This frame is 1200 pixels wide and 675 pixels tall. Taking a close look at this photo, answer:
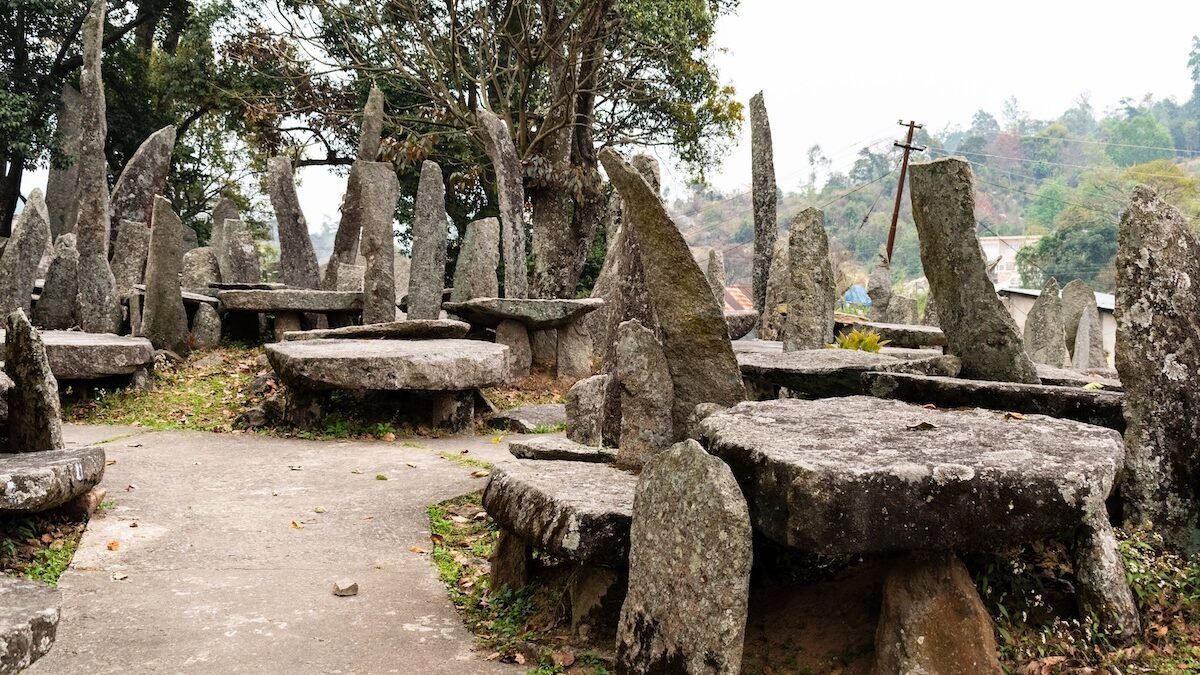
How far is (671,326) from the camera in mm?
5145

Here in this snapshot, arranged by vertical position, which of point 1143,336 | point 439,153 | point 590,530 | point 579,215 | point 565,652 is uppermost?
point 439,153

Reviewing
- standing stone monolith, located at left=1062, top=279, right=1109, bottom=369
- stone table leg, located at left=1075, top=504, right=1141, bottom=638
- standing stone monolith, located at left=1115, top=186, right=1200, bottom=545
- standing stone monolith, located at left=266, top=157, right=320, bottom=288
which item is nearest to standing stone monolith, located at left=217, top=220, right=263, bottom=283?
standing stone monolith, located at left=266, top=157, right=320, bottom=288

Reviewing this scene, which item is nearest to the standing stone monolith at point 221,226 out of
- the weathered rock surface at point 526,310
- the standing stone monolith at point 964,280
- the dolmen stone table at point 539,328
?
the dolmen stone table at point 539,328

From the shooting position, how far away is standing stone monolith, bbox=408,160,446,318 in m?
12.6

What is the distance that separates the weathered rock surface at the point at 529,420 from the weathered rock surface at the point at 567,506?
4.07m

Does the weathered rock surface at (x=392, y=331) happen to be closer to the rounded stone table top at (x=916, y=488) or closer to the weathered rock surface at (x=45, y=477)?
the weathered rock surface at (x=45, y=477)

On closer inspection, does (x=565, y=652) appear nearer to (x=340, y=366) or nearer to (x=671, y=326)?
(x=671, y=326)

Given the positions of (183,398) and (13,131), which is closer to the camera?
(183,398)

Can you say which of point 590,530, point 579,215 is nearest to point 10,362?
point 590,530

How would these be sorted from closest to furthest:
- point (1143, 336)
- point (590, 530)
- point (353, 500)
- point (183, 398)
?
point (590, 530) < point (1143, 336) < point (353, 500) < point (183, 398)

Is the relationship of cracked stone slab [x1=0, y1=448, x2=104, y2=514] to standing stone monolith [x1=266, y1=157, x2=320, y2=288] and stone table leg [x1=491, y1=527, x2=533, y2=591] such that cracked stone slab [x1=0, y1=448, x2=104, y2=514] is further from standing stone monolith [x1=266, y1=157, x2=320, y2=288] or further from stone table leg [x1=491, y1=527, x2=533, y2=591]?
standing stone monolith [x1=266, y1=157, x2=320, y2=288]

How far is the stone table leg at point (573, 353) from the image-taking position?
40.7ft

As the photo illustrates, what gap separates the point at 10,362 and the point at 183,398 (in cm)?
467

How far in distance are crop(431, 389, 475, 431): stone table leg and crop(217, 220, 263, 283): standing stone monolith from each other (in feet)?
28.5
